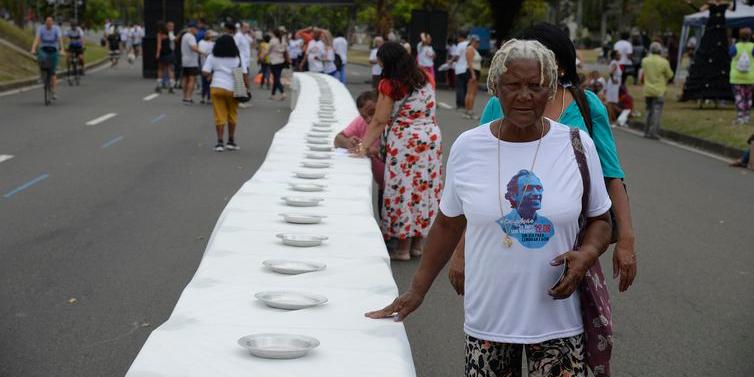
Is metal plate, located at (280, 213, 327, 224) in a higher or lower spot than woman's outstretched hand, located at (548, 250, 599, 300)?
lower

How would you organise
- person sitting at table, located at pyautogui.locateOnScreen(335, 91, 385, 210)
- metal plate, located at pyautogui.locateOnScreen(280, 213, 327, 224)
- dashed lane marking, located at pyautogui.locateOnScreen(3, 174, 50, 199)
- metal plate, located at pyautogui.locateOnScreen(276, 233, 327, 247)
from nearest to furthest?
metal plate, located at pyautogui.locateOnScreen(276, 233, 327, 247) < metal plate, located at pyautogui.locateOnScreen(280, 213, 327, 224) < person sitting at table, located at pyautogui.locateOnScreen(335, 91, 385, 210) < dashed lane marking, located at pyautogui.locateOnScreen(3, 174, 50, 199)

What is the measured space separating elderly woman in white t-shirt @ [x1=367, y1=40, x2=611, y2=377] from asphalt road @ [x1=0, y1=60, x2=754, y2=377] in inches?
91.3

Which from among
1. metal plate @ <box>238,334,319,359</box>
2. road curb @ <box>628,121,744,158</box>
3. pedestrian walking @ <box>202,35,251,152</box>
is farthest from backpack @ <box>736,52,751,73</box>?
metal plate @ <box>238,334,319,359</box>

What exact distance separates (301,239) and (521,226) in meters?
1.89

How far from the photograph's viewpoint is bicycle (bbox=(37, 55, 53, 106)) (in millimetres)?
22875

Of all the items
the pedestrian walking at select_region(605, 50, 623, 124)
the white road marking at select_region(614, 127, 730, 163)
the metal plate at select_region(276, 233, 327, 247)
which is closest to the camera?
the metal plate at select_region(276, 233, 327, 247)

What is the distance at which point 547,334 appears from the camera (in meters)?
3.50

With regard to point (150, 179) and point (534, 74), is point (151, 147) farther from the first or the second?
point (534, 74)

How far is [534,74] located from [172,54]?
25393 millimetres

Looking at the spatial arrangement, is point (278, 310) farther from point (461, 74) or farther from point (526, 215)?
point (461, 74)

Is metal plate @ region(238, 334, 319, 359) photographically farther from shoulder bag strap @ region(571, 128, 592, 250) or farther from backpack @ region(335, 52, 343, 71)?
backpack @ region(335, 52, 343, 71)

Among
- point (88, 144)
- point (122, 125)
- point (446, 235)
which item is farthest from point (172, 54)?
point (446, 235)

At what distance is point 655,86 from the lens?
68.7 feet

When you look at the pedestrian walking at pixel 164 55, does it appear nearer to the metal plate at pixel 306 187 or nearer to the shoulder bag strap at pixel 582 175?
the metal plate at pixel 306 187
